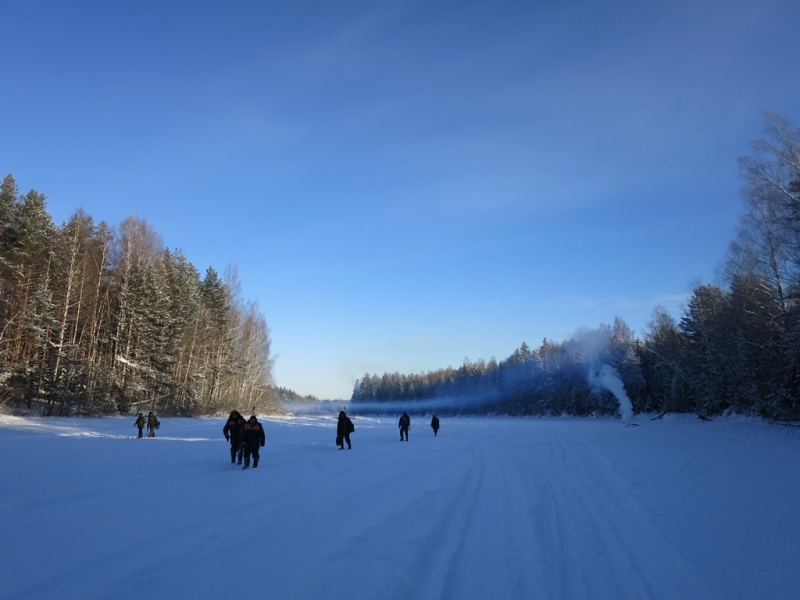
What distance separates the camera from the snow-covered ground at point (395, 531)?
464cm

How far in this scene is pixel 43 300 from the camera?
28766 mm

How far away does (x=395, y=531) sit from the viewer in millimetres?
6559

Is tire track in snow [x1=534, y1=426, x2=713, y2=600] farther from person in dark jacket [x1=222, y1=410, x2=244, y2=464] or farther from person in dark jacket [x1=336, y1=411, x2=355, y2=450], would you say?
person in dark jacket [x1=336, y1=411, x2=355, y2=450]

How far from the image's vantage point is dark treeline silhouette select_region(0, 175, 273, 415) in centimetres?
2956

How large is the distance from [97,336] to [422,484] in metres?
34.4

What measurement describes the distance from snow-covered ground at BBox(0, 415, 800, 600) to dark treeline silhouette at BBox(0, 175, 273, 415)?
66.8 ft

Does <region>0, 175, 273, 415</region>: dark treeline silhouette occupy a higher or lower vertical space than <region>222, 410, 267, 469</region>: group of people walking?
higher

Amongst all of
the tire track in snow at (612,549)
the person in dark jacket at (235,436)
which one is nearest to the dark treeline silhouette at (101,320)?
the person in dark jacket at (235,436)

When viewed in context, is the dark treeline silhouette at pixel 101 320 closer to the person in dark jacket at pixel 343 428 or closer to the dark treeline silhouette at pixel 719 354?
the person in dark jacket at pixel 343 428

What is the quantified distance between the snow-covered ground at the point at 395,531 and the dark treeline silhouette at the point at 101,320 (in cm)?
2037

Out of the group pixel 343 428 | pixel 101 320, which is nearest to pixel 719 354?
pixel 343 428

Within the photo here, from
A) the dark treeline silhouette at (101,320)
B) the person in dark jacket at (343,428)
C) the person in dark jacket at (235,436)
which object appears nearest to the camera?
the person in dark jacket at (235,436)

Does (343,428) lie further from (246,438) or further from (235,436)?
(246,438)

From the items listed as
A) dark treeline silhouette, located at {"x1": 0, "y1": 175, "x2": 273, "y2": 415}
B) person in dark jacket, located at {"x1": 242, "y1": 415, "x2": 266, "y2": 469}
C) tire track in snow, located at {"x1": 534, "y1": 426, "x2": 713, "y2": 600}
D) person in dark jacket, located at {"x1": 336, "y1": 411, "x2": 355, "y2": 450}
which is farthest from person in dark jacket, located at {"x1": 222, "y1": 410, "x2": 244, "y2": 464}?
dark treeline silhouette, located at {"x1": 0, "y1": 175, "x2": 273, "y2": 415}
